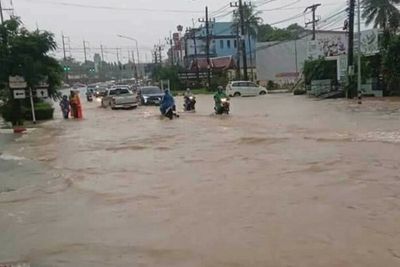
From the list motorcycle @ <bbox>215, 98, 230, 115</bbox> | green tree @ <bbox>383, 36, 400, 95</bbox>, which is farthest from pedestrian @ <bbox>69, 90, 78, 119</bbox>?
green tree @ <bbox>383, 36, 400, 95</bbox>

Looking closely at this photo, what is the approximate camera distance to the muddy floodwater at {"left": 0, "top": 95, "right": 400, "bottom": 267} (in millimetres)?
6707

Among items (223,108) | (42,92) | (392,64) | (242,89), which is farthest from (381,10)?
(42,92)

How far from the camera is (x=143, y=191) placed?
10.6 meters

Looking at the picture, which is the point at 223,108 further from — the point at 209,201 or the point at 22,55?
the point at 209,201

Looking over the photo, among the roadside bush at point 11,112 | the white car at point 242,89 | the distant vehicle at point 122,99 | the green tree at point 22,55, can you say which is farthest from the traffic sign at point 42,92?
the white car at point 242,89

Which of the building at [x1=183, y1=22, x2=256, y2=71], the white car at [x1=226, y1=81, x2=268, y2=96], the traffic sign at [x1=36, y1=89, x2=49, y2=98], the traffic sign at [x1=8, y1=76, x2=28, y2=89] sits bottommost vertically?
the white car at [x1=226, y1=81, x2=268, y2=96]

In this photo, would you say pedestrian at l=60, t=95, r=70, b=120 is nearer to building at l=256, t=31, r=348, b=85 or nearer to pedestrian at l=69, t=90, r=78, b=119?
pedestrian at l=69, t=90, r=78, b=119

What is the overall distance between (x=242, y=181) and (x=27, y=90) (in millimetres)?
20343

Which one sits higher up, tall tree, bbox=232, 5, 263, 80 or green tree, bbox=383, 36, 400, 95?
tall tree, bbox=232, 5, 263, 80

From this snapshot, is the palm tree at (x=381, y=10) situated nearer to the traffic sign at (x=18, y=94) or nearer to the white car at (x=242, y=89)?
the white car at (x=242, y=89)

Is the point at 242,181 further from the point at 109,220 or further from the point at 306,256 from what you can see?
the point at 306,256

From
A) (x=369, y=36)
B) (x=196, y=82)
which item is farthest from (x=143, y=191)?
(x=196, y=82)

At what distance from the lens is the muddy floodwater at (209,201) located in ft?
22.0

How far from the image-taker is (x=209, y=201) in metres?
9.45
